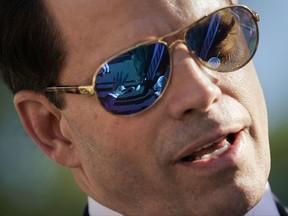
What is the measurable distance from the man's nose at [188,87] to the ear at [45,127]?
1.71 feet

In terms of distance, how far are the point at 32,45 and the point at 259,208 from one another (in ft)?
3.49

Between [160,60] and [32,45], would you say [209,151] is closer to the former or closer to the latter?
[160,60]

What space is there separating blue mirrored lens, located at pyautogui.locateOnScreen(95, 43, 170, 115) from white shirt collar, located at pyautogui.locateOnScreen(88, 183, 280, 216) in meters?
0.57

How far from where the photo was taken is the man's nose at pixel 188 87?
1.89 metres

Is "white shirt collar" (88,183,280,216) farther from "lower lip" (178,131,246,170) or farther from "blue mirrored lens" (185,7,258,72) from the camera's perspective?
"blue mirrored lens" (185,7,258,72)

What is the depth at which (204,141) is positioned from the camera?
6.23ft

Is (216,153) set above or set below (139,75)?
below

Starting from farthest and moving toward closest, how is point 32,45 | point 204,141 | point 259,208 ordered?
point 259,208
point 32,45
point 204,141

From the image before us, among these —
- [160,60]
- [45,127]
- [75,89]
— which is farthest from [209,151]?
[45,127]

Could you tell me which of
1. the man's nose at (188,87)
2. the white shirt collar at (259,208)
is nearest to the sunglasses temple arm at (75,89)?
the man's nose at (188,87)

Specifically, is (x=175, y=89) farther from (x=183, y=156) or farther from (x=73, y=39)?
(x=73, y=39)

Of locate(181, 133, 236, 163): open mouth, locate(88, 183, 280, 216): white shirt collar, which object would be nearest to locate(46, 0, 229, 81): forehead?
locate(181, 133, 236, 163): open mouth

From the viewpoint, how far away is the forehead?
2.00 m

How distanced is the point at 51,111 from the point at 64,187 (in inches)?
183
